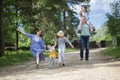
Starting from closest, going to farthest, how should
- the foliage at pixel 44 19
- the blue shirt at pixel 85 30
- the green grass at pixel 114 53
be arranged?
the blue shirt at pixel 85 30, the green grass at pixel 114 53, the foliage at pixel 44 19

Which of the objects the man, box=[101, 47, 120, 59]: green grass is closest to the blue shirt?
the man

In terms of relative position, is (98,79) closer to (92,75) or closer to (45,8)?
(92,75)

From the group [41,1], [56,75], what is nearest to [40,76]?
[56,75]

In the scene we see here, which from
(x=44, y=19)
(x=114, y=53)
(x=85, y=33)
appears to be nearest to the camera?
(x=85, y=33)

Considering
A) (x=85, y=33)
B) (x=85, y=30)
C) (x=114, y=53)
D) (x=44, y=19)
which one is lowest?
(x=114, y=53)

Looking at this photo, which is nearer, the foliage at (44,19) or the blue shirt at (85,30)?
the blue shirt at (85,30)

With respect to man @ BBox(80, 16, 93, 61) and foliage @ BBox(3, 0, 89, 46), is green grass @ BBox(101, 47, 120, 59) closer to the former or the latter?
man @ BBox(80, 16, 93, 61)

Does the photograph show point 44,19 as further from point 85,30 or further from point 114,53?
point 85,30

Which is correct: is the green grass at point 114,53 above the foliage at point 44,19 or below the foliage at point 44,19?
below

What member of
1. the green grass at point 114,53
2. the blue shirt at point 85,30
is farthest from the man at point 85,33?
the green grass at point 114,53

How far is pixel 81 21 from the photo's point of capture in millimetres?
19750

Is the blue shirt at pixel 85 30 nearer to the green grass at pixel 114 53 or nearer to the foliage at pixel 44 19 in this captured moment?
the green grass at pixel 114 53

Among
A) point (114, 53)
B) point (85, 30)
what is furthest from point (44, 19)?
point (85, 30)

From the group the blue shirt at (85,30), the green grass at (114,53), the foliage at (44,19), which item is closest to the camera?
the blue shirt at (85,30)
